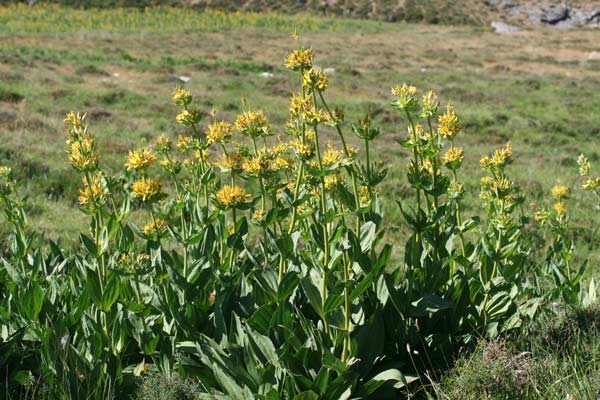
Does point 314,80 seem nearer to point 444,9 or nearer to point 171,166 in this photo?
point 171,166

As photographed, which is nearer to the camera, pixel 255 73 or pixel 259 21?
pixel 255 73

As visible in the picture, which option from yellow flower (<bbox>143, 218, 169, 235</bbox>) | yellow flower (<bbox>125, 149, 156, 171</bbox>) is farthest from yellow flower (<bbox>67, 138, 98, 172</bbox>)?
yellow flower (<bbox>143, 218, 169, 235</bbox>)

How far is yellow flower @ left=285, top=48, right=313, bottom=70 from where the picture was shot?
8.84 ft

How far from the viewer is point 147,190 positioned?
293 centimetres

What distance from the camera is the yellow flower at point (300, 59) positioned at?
269 centimetres

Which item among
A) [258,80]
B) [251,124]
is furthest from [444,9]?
[251,124]

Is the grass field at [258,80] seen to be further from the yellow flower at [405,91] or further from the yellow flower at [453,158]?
the yellow flower at [405,91]

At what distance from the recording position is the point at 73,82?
18.5 metres

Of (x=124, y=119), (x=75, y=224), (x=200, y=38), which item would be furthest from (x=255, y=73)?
(x=75, y=224)

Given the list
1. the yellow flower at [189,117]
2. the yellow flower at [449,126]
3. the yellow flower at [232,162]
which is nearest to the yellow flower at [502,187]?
the yellow flower at [449,126]

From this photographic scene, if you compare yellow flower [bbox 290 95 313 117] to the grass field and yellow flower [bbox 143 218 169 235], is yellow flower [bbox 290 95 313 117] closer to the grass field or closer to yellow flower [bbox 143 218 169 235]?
yellow flower [bbox 143 218 169 235]

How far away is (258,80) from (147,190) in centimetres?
1846

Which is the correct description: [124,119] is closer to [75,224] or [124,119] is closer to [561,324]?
[75,224]

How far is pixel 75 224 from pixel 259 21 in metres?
41.4
